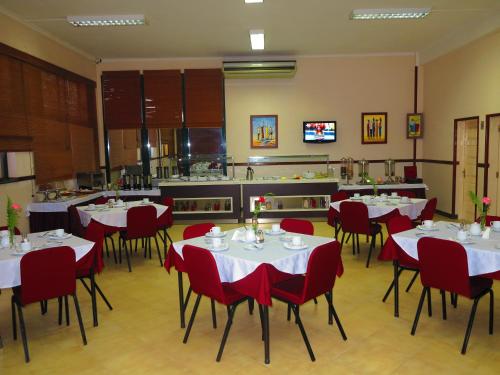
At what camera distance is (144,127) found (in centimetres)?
950

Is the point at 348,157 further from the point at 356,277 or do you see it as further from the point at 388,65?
the point at 356,277

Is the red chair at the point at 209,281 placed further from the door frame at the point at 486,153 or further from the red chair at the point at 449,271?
the door frame at the point at 486,153

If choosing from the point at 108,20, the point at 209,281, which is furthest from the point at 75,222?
the point at 209,281

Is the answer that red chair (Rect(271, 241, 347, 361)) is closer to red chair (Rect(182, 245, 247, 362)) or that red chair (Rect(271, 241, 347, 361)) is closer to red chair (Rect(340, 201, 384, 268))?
red chair (Rect(182, 245, 247, 362))

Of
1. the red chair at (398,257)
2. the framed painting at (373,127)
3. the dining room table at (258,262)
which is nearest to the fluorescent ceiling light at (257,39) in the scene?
the framed painting at (373,127)

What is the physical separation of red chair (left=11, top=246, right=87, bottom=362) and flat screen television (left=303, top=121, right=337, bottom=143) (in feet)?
22.9

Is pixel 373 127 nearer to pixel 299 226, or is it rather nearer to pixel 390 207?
pixel 390 207

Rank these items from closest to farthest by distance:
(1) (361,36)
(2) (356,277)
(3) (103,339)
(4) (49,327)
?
(3) (103,339) → (4) (49,327) → (2) (356,277) → (1) (361,36)

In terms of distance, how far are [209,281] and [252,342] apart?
2.51 feet

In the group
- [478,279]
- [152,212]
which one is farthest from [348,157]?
[478,279]

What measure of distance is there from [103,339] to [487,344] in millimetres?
3189

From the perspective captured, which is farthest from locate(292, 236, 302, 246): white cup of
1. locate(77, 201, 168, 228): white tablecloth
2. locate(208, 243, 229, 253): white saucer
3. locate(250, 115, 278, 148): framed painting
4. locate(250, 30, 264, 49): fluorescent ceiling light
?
locate(250, 115, 278, 148): framed painting

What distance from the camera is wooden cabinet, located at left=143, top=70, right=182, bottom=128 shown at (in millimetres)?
9336

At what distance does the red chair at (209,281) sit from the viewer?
3.12 meters
